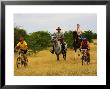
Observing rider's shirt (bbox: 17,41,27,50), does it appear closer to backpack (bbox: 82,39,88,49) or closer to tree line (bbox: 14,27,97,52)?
tree line (bbox: 14,27,97,52)

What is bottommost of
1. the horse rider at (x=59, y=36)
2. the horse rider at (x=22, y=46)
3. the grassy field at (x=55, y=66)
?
the grassy field at (x=55, y=66)

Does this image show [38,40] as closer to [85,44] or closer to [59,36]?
[59,36]

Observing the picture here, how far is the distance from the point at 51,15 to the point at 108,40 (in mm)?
292

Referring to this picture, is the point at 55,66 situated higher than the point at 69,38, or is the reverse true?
the point at 69,38

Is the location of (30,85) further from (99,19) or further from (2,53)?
(99,19)

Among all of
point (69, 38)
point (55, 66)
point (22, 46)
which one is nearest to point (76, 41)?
point (69, 38)

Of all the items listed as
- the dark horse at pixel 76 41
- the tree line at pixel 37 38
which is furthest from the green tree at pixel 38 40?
the dark horse at pixel 76 41

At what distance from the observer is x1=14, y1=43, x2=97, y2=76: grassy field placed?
2.06 meters

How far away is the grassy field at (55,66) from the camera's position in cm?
→ 206

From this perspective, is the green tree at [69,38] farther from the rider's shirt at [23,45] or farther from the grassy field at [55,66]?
the rider's shirt at [23,45]

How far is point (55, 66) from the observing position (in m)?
2.06

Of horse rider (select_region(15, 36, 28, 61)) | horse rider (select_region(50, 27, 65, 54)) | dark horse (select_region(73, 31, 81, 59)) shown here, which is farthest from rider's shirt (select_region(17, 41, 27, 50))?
dark horse (select_region(73, 31, 81, 59))

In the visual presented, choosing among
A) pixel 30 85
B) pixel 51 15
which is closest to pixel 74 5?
pixel 51 15

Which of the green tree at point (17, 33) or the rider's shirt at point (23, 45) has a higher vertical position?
the green tree at point (17, 33)
